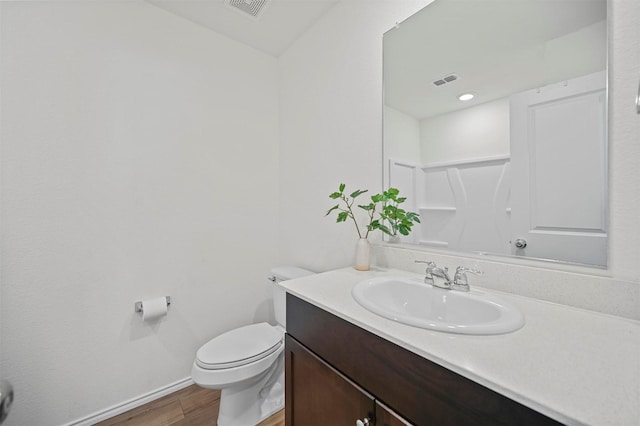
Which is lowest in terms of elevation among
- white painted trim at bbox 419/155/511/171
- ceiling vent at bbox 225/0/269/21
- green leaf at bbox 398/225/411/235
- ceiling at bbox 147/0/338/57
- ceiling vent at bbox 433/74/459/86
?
green leaf at bbox 398/225/411/235

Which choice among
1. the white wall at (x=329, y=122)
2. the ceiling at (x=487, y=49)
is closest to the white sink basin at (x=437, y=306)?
the white wall at (x=329, y=122)

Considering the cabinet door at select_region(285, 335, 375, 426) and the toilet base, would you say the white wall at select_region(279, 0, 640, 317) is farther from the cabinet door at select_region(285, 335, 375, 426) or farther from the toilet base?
the toilet base

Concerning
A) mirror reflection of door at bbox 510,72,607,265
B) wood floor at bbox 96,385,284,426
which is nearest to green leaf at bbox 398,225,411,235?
mirror reflection of door at bbox 510,72,607,265

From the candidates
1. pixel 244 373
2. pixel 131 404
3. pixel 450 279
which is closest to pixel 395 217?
pixel 450 279

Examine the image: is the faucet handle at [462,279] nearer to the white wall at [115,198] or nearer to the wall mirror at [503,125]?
the wall mirror at [503,125]

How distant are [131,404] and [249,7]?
8.19 feet

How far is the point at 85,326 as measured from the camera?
136 cm

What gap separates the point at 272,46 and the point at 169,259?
1759 mm

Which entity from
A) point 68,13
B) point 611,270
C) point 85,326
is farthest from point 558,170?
point 68,13

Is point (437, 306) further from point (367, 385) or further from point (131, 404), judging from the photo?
point (131, 404)

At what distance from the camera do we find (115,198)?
145 centimetres

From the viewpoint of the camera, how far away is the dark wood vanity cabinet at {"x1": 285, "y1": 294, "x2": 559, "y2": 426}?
489mm

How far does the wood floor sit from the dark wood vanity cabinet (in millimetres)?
678

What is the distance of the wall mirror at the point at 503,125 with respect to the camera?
771mm
